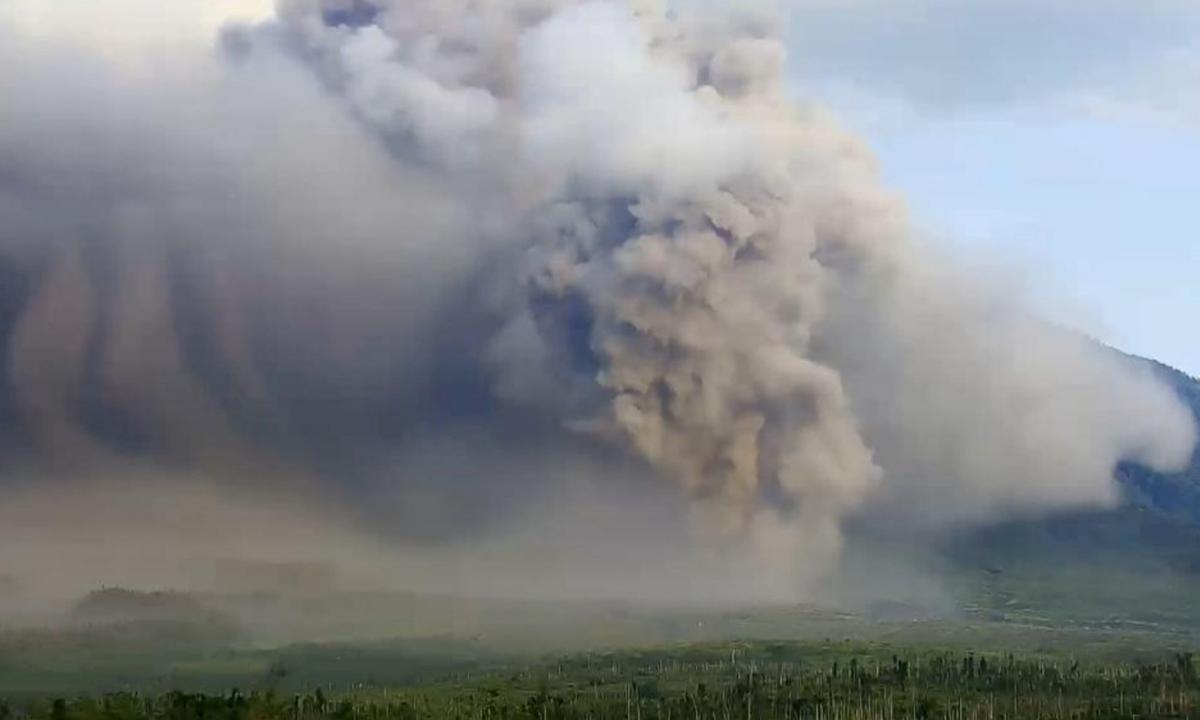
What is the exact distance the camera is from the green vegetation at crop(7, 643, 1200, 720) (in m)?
97.0

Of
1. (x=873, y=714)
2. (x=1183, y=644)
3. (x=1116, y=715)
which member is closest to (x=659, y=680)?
(x=873, y=714)

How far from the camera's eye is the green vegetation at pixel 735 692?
97000 millimetres

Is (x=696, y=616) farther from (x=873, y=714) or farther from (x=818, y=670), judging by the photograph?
(x=873, y=714)

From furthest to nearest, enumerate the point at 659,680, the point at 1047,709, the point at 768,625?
the point at 768,625 → the point at 659,680 → the point at 1047,709

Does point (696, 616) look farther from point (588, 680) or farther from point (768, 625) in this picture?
point (588, 680)

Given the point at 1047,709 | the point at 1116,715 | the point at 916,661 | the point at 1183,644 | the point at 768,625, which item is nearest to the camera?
the point at 1116,715

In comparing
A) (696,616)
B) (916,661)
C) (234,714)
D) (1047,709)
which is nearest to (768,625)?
(696,616)

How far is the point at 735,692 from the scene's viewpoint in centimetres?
11594

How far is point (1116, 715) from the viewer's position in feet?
317

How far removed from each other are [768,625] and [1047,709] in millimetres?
84407

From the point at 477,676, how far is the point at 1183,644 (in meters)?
79.1

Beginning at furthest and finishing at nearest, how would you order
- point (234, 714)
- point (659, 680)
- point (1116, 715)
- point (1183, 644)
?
1. point (1183, 644)
2. point (659, 680)
3. point (1116, 715)
4. point (234, 714)

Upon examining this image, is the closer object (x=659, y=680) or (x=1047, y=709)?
(x=1047, y=709)

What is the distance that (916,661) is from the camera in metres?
143
